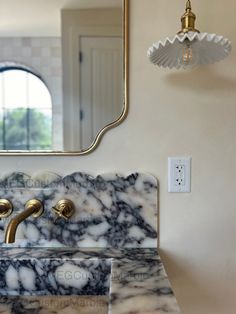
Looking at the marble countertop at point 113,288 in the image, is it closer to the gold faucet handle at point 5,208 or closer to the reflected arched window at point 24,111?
the gold faucet handle at point 5,208

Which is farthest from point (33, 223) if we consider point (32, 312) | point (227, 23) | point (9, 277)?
point (227, 23)

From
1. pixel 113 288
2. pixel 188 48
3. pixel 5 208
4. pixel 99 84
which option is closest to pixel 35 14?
pixel 99 84

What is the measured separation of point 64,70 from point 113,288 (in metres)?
0.67

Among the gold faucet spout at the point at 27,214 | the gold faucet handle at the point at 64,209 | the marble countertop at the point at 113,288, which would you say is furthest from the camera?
the gold faucet handle at the point at 64,209

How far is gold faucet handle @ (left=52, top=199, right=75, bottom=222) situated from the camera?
3.34ft

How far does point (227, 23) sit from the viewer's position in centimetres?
104

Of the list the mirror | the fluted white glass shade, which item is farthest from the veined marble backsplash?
the fluted white glass shade

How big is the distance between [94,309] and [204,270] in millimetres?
409

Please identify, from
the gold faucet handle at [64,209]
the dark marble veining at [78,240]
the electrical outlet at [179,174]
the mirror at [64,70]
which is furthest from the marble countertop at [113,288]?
the mirror at [64,70]

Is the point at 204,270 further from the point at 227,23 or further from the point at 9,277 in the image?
the point at 227,23

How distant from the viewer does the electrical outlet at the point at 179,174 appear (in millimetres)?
1052

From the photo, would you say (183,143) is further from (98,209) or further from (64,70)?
(64,70)

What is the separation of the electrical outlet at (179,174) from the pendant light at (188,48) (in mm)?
299

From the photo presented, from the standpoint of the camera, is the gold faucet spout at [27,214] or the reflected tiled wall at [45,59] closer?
the gold faucet spout at [27,214]
